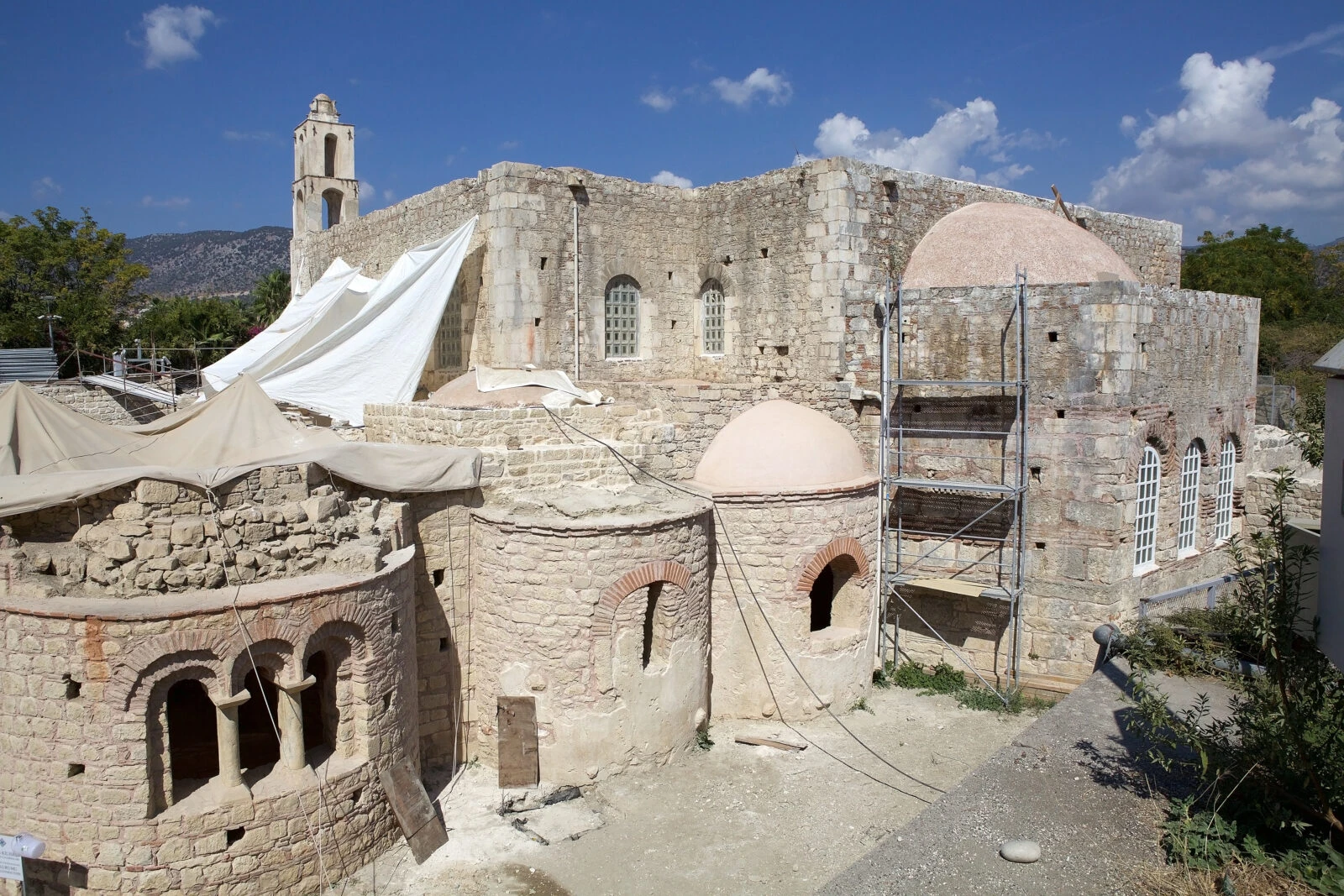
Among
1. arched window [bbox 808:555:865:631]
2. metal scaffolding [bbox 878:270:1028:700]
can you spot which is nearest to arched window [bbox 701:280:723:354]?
metal scaffolding [bbox 878:270:1028:700]

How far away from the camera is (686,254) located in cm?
1666

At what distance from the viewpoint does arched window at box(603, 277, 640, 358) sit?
16.0 m

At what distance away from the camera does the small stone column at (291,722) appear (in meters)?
8.12

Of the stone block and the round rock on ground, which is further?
the stone block

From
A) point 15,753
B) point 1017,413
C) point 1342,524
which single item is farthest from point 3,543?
point 1017,413

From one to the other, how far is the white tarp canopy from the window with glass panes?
91 centimetres

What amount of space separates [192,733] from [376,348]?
21.9 feet

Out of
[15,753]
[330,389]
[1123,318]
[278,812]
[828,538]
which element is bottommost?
[278,812]

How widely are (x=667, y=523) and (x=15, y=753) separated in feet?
20.7

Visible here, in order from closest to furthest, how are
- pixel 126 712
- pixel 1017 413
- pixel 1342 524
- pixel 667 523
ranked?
pixel 1342 524
pixel 126 712
pixel 667 523
pixel 1017 413

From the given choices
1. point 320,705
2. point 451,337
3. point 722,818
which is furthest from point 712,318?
point 320,705

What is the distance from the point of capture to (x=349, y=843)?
844 cm

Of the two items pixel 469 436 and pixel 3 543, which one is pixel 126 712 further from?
pixel 469 436

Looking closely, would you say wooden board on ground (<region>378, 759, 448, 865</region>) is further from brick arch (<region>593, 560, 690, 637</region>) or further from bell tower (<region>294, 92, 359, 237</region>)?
bell tower (<region>294, 92, 359, 237</region>)
